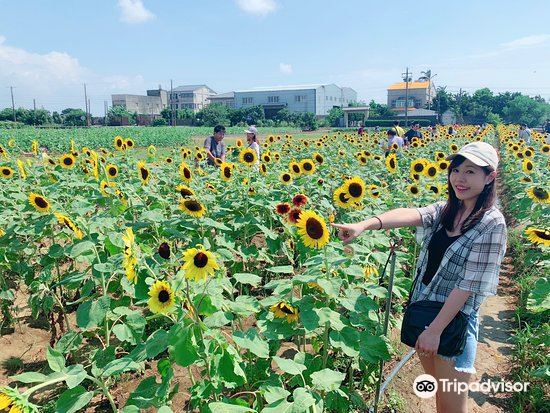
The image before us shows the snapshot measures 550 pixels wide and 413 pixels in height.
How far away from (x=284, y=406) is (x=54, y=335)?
2760 millimetres

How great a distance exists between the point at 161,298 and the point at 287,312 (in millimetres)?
863

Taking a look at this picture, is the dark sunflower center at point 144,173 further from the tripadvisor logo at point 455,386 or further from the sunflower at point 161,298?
the tripadvisor logo at point 455,386

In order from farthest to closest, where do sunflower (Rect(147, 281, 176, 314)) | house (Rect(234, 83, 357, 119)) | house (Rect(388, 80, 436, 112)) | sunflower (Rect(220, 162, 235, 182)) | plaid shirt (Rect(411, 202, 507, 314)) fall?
house (Rect(388, 80, 436, 112))
house (Rect(234, 83, 357, 119))
sunflower (Rect(220, 162, 235, 182))
sunflower (Rect(147, 281, 176, 314))
plaid shirt (Rect(411, 202, 507, 314))

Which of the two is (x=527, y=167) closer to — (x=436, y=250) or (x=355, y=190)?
(x=355, y=190)

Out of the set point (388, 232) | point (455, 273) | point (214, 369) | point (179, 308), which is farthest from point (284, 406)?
point (388, 232)

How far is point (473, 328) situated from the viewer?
2.25 meters

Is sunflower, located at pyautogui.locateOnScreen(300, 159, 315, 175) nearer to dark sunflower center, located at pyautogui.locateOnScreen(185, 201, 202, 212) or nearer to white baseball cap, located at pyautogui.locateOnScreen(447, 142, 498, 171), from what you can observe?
dark sunflower center, located at pyautogui.locateOnScreen(185, 201, 202, 212)

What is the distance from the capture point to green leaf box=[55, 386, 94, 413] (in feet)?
6.62

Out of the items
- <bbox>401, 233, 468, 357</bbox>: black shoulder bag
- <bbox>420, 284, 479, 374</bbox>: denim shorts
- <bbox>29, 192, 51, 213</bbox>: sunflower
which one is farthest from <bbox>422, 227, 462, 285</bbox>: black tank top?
<bbox>29, 192, 51, 213</bbox>: sunflower

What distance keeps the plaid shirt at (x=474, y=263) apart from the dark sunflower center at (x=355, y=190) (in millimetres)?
1293

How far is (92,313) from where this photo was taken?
2.56m

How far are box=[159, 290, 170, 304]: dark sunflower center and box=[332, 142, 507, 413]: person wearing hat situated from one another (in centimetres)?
92

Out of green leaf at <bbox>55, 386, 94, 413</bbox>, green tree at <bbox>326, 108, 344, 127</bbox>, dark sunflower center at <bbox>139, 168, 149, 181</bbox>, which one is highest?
green tree at <bbox>326, 108, 344, 127</bbox>

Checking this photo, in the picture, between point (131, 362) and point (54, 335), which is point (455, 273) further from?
point (54, 335)
